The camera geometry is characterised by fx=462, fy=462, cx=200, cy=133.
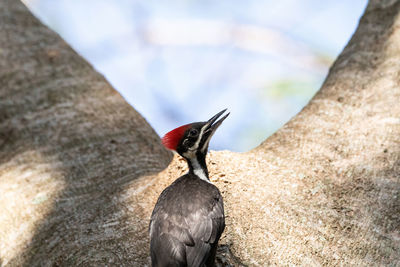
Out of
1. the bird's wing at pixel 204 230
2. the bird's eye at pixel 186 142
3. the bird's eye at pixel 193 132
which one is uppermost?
the bird's eye at pixel 193 132

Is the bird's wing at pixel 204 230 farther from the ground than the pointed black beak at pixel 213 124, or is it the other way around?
the pointed black beak at pixel 213 124

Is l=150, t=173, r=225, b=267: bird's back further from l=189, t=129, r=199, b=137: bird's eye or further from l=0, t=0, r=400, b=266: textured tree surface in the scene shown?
l=189, t=129, r=199, b=137: bird's eye

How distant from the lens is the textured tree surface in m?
2.54

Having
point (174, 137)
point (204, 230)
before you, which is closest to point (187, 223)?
point (204, 230)

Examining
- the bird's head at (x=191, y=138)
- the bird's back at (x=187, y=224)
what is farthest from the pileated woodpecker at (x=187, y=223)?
the bird's head at (x=191, y=138)

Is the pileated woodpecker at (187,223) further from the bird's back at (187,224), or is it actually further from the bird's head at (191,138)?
the bird's head at (191,138)

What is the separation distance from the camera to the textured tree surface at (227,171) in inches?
100.0

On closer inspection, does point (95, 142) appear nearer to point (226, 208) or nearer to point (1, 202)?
point (1, 202)

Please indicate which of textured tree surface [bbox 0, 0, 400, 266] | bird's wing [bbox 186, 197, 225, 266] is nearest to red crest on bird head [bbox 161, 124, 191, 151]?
textured tree surface [bbox 0, 0, 400, 266]

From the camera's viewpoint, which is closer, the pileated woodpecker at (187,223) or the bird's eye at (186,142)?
the pileated woodpecker at (187,223)

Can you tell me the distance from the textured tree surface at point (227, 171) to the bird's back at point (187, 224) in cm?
9

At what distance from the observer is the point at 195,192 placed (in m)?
2.82

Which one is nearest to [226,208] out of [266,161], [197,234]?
[197,234]

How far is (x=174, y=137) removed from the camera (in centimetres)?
320
